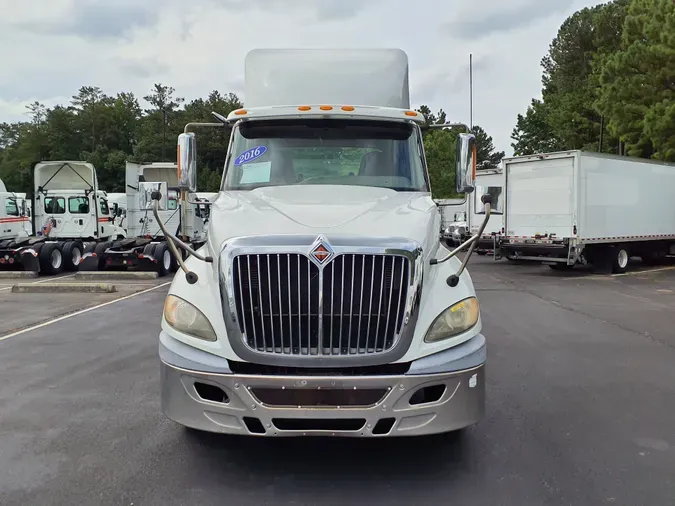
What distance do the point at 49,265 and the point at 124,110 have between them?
6122 cm

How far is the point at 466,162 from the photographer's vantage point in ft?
18.0

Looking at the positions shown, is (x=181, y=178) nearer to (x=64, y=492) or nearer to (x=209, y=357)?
(x=209, y=357)

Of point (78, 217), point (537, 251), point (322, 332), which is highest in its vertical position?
point (78, 217)

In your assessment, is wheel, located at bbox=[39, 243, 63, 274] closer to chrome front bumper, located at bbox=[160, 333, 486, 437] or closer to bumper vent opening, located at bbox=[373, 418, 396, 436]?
chrome front bumper, located at bbox=[160, 333, 486, 437]

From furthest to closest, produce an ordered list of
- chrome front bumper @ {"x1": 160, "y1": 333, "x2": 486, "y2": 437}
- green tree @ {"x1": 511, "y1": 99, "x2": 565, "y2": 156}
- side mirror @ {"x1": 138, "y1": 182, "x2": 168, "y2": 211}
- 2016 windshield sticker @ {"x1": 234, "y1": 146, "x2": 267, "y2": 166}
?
green tree @ {"x1": 511, "y1": 99, "x2": 565, "y2": 156}
2016 windshield sticker @ {"x1": 234, "y1": 146, "x2": 267, "y2": 166}
side mirror @ {"x1": 138, "y1": 182, "x2": 168, "y2": 211}
chrome front bumper @ {"x1": 160, "y1": 333, "x2": 486, "y2": 437}

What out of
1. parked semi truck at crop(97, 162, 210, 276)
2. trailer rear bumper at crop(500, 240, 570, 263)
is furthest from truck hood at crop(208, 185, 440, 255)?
trailer rear bumper at crop(500, 240, 570, 263)

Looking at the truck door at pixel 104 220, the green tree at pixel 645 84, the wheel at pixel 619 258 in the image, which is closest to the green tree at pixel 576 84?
the green tree at pixel 645 84

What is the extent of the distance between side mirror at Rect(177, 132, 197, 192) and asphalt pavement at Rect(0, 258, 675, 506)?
1975 mm

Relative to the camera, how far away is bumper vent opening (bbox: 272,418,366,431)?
370cm

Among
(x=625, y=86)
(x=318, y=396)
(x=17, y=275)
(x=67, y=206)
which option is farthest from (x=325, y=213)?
(x=625, y=86)

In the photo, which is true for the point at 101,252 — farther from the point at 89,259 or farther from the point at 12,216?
the point at 12,216

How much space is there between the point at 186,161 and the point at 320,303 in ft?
7.38

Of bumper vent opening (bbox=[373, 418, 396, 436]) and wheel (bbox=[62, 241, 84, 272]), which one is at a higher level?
bumper vent opening (bbox=[373, 418, 396, 436])

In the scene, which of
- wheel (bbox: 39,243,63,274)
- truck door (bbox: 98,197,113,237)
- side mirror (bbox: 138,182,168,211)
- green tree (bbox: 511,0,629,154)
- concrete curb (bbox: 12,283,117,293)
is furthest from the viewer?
green tree (bbox: 511,0,629,154)
